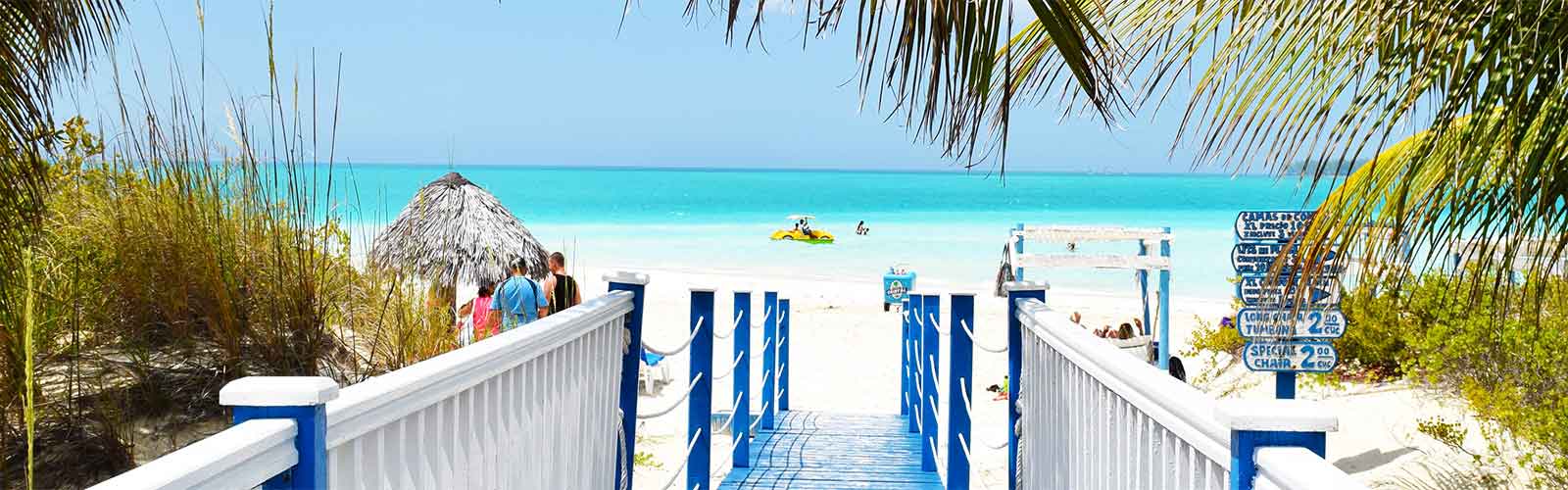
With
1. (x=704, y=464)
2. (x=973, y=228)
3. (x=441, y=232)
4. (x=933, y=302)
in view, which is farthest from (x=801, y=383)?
(x=973, y=228)

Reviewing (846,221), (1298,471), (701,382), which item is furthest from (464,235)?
(846,221)

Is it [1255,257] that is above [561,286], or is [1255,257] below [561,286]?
above

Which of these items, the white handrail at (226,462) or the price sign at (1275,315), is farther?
the price sign at (1275,315)

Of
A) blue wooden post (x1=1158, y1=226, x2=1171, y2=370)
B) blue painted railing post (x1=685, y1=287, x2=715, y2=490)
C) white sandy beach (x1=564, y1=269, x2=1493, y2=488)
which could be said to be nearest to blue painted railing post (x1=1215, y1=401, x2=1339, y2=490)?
white sandy beach (x1=564, y1=269, x2=1493, y2=488)

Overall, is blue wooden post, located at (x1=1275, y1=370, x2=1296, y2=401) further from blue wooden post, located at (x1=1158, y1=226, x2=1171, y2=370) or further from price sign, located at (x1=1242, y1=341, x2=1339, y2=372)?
blue wooden post, located at (x1=1158, y1=226, x2=1171, y2=370)

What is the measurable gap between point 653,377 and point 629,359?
23.5ft

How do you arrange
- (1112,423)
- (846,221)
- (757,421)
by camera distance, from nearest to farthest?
(1112,423) < (757,421) < (846,221)

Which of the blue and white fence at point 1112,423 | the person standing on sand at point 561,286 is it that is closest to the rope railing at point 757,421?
the person standing on sand at point 561,286

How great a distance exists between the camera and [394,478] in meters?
1.90

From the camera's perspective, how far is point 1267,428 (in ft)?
4.75

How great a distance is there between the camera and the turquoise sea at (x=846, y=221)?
3475 cm

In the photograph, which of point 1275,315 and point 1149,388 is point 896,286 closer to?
point 1275,315

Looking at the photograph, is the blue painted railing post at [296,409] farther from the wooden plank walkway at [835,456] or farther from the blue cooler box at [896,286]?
the blue cooler box at [896,286]

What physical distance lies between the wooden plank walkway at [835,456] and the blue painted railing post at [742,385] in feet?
0.33
